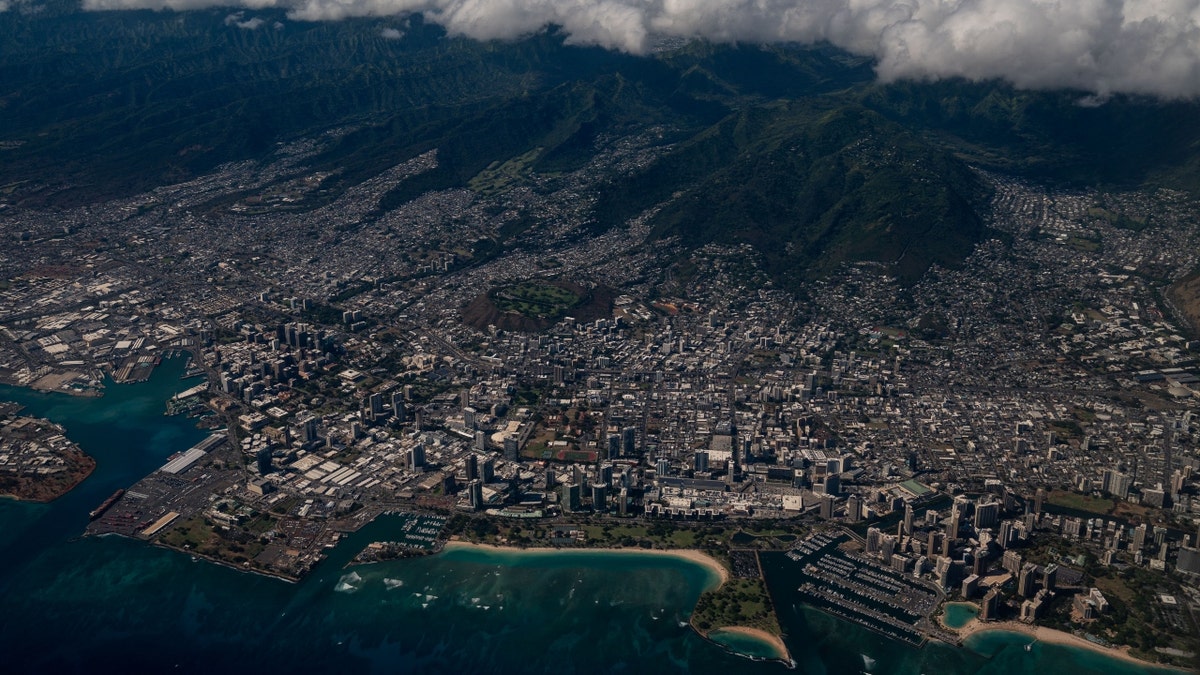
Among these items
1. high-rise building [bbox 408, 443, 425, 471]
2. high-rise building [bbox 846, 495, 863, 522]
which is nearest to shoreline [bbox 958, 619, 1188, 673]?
high-rise building [bbox 846, 495, 863, 522]

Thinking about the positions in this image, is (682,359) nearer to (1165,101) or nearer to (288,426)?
(288,426)

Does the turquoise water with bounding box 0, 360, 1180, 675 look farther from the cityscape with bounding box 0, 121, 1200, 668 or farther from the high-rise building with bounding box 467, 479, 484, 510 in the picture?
the high-rise building with bounding box 467, 479, 484, 510

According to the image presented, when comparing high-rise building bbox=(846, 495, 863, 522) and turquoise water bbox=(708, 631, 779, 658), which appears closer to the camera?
turquoise water bbox=(708, 631, 779, 658)

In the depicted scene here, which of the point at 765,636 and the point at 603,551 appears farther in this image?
the point at 603,551

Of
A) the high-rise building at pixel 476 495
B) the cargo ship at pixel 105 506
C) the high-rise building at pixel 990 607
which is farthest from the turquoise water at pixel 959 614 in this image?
the cargo ship at pixel 105 506

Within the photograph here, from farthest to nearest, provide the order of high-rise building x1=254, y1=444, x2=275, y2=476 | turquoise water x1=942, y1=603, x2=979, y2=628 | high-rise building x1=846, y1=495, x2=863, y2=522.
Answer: high-rise building x1=254, y1=444, x2=275, y2=476 → high-rise building x1=846, y1=495, x2=863, y2=522 → turquoise water x1=942, y1=603, x2=979, y2=628

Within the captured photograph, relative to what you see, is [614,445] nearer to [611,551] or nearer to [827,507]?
[611,551]

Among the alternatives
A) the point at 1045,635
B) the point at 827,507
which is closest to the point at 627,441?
the point at 827,507

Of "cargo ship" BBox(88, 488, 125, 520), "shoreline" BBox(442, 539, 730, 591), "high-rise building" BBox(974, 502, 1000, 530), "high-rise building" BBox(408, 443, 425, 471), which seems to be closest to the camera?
"shoreline" BBox(442, 539, 730, 591)

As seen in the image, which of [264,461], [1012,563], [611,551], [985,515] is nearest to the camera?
[1012,563]
